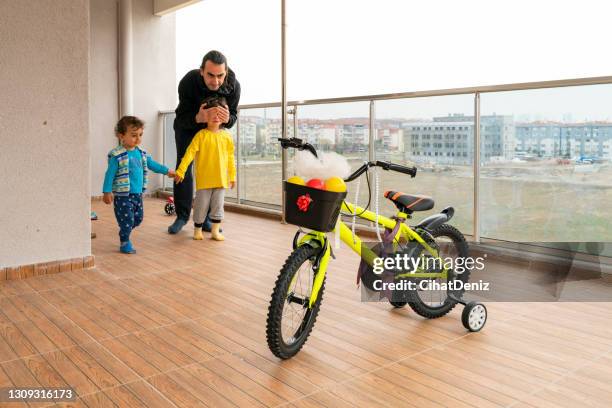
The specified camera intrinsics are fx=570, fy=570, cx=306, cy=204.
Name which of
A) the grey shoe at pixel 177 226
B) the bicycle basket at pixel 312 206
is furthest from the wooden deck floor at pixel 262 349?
the grey shoe at pixel 177 226

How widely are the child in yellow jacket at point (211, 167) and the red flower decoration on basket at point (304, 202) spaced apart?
2278 mm

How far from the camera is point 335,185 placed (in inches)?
73.4

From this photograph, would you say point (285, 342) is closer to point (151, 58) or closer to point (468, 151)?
point (468, 151)

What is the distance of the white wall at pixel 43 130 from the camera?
9.71 ft

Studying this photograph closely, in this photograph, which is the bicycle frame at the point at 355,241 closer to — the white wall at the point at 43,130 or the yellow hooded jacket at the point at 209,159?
the white wall at the point at 43,130

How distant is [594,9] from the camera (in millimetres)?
5898

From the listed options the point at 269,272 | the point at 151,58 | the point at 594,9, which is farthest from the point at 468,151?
the point at 151,58

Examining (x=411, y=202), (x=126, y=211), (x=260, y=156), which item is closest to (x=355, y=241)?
(x=411, y=202)

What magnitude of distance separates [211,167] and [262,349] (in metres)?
2.24

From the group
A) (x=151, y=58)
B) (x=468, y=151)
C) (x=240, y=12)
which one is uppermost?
(x=240, y=12)

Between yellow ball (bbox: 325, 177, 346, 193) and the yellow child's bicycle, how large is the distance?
2cm

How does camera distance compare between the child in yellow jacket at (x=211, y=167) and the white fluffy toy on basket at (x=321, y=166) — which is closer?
the white fluffy toy on basket at (x=321, y=166)

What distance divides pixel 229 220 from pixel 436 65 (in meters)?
4.44

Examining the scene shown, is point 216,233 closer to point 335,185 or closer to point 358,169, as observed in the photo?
point 358,169
